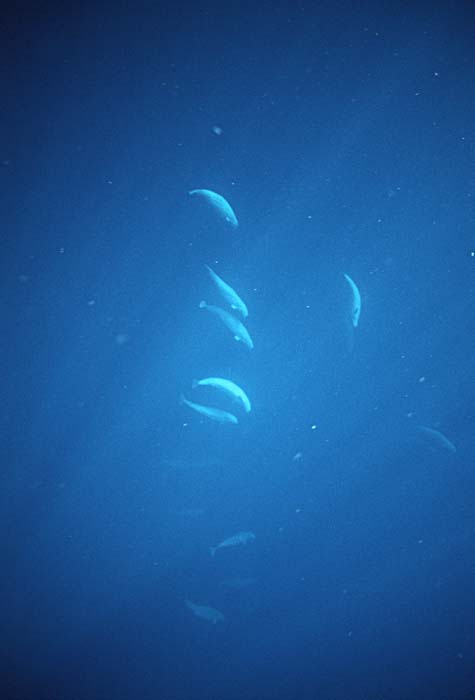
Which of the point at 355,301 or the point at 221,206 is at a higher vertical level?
the point at 221,206

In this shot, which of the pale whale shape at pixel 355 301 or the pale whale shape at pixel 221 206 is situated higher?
the pale whale shape at pixel 221 206

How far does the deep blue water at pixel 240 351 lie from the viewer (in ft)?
16.3

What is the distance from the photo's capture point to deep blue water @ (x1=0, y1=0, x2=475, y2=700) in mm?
4961

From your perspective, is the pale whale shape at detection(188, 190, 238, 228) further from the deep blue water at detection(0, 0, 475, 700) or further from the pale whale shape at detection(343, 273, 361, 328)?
the pale whale shape at detection(343, 273, 361, 328)

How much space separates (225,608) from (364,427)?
5.35m

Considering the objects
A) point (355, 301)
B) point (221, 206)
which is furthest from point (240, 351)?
point (221, 206)

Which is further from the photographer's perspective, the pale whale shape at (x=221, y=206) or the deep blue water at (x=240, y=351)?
the deep blue water at (x=240, y=351)

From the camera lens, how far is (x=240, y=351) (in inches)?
316

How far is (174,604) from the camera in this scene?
365 inches

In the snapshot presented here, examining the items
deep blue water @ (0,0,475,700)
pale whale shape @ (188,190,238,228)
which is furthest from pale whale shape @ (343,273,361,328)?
pale whale shape @ (188,190,238,228)

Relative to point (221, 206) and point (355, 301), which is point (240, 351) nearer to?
point (355, 301)

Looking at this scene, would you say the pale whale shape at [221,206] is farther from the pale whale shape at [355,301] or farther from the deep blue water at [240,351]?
the pale whale shape at [355,301]

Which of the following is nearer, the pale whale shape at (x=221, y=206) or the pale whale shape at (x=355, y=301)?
the pale whale shape at (x=221, y=206)

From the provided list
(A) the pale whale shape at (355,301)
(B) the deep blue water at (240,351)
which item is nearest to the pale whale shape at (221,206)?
(B) the deep blue water at (240,351)
